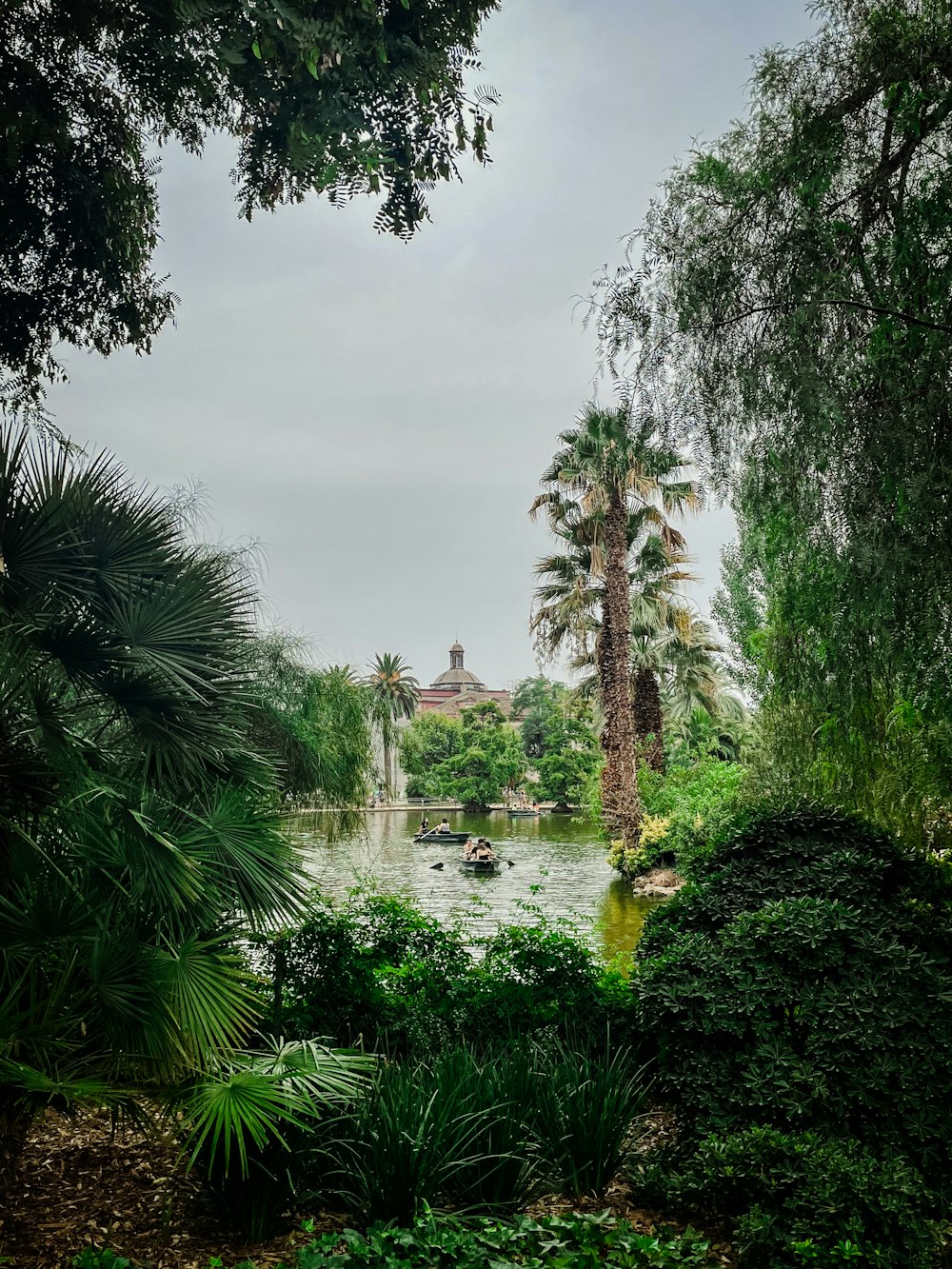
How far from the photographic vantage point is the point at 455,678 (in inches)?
3474

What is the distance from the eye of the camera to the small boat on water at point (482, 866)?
20422 millimetres

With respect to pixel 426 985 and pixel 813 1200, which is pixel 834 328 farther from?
pixel 426 985

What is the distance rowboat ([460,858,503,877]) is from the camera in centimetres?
2042

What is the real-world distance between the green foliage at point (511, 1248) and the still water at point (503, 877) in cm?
321

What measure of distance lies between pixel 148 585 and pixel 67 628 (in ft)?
1.81

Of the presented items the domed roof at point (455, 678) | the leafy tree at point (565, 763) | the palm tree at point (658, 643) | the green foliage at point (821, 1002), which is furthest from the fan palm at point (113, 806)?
the domed roof at point (455, 678)

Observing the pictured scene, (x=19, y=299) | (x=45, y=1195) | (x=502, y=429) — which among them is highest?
(x=502, y=429)

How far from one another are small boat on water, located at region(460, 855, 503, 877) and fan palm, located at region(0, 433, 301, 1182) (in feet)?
52.0

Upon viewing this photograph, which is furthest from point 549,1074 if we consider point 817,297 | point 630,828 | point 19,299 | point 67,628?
point 630,828

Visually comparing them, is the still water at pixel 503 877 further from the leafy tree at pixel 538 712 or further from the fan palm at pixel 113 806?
the leafy tree at pixel 538 712

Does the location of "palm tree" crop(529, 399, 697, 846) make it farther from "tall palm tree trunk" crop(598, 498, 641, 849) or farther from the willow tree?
the willow tree

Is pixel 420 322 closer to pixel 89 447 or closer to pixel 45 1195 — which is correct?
pixel 89 447

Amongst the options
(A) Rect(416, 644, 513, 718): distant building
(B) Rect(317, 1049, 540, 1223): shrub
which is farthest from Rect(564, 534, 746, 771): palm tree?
(A) Rect(416, 644, 513, 718): distant building

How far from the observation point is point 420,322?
76.5 feet
